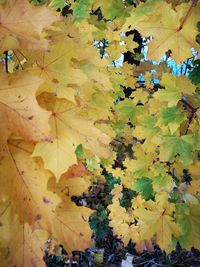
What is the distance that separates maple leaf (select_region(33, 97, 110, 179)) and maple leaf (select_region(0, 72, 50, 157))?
7 centimetres

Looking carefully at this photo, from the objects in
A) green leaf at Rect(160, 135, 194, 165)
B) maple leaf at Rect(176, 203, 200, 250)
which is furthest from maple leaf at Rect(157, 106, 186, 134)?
maple leaf at Rect(176, 203, 200, 250)

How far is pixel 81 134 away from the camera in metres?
0.90

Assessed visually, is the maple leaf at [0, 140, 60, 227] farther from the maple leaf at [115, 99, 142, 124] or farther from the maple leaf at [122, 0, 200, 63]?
the maple leaf at [115, 99, 142, 124]

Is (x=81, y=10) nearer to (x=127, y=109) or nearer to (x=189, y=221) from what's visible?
(x=127, y=109)

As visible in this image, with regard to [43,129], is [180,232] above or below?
below

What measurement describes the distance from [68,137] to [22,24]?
308 mm

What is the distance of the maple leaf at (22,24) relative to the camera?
2.64 ft

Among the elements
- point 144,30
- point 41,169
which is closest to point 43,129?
point 41,169

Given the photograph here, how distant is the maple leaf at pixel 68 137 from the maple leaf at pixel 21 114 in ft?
0.23

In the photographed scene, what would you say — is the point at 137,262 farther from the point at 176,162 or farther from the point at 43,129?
the point at 43,129

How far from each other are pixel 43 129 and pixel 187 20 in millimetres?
771

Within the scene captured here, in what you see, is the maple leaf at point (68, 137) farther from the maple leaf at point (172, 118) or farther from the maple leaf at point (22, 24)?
the maple leaf at point (172, 118)

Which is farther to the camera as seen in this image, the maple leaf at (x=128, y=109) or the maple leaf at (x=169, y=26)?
the maple leaf at (x=128, y=109)

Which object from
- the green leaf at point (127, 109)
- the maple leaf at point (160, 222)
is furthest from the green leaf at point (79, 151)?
the green leaf at point (127, 109)
